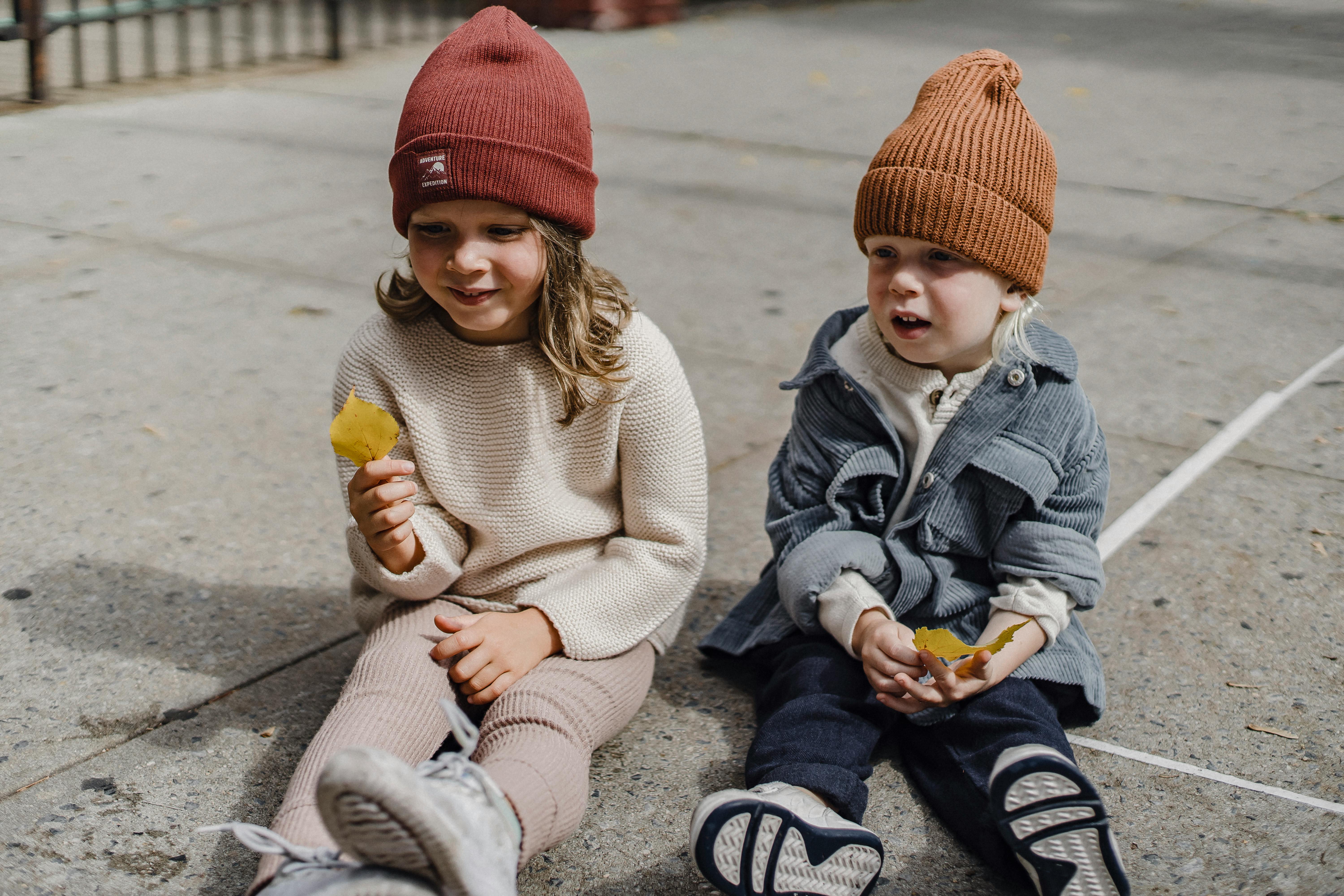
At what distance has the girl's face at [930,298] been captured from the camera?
2258mm

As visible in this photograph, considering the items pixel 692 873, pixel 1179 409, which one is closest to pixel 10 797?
pixel 692 873

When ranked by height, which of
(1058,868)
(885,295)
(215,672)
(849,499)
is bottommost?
(215,672)

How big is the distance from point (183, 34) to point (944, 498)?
6928 mm

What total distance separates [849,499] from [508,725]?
0.74 m

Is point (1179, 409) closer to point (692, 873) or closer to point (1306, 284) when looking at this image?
point (1306, 284)

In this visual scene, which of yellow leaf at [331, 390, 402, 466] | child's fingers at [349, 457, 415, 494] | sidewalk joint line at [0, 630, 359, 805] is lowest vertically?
sidewalk joint line at [0, 630, 359, 805]

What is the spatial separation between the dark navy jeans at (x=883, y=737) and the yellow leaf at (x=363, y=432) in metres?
0.77

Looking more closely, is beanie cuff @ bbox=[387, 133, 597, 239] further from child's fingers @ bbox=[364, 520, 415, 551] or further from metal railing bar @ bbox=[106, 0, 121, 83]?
metal railing bar @ bbox=[106, 0, 121, 83]

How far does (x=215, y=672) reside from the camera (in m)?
2.56

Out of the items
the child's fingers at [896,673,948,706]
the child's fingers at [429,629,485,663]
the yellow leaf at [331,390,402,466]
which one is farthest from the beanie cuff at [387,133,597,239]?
the child's fingers at [896,673,948,706]

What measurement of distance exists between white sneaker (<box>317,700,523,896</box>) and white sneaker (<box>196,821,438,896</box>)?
0.05 feet

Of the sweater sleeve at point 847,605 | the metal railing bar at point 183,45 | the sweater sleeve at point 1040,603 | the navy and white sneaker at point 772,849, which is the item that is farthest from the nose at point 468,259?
the metal railing bar at point 183,45

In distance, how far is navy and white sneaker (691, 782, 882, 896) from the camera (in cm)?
187

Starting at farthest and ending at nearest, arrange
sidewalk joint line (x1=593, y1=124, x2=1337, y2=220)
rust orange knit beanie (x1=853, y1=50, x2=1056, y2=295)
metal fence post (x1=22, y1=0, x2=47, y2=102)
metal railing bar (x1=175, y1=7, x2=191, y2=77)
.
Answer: metal railing bar (x1=175, y1=7, x2=191, y2=77) < metal fence post (x1=22, y1=0, x2=47, y2=102) < sidewalk joint line (x1=593, y1=124, x2=1337, y2=220) < rust orange knit beanie (x1=853, y1=50, x2=1056, y2=295)
